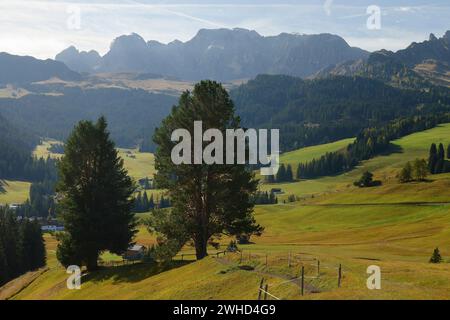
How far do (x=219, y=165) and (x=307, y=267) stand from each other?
1733 centimetres

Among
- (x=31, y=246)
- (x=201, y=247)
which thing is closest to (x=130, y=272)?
(x=201, y=247)

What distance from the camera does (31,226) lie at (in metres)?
122

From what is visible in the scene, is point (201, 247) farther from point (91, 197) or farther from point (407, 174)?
point (407, 174)

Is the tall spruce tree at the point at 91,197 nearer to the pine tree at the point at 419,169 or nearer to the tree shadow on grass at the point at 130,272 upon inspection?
the tree shadow on grass at the point at 130,272

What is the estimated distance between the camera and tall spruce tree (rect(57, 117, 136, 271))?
5944 cm

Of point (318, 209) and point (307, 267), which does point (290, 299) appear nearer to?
point (307, 267)

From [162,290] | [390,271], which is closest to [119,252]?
[162,290]

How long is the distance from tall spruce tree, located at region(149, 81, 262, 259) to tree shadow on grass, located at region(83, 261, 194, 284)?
3035mm

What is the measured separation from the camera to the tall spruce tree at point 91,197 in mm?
59438

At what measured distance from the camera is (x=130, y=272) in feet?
187

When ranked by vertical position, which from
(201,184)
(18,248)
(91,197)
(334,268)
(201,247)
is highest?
(201,184)

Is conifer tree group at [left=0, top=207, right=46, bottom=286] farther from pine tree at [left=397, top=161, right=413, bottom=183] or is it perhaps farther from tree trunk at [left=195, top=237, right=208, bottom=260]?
pine tree at [left=397, top=161, right=413, bottom=183]

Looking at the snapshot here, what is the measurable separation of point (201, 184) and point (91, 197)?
1552 centimetres

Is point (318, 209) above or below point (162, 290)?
below
